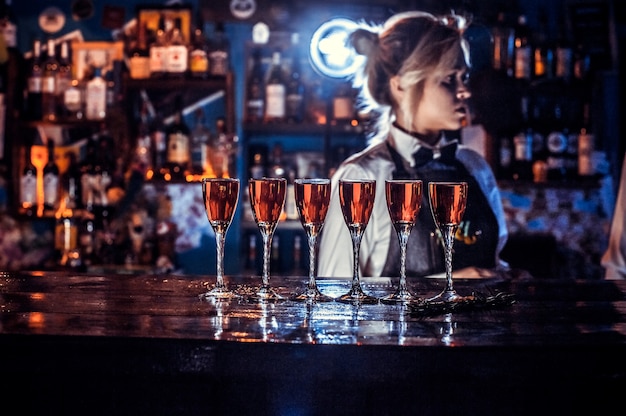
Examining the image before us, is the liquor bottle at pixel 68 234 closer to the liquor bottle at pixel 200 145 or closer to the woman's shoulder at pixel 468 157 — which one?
the liquor bottle at pixel 200 145

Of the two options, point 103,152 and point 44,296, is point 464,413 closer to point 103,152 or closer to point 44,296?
point 44,296

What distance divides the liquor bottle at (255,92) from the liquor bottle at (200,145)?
320 millimetres

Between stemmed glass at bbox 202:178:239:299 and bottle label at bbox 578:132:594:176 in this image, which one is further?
bottle label at bbox 578:132:594:176

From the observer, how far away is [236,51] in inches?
160

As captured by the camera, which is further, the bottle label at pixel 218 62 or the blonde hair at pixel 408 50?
the bottle label at pixel 218 62

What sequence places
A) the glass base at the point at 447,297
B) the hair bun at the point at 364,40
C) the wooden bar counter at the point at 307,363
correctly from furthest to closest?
the hair bun at the point at 364,40 → the glass base at the point at 447,297 → the wooden bar counter at the point at 307,363

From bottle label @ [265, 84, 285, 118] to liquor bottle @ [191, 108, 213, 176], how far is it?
1.47 ft

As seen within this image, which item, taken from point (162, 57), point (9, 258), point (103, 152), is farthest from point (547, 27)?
point (9, 258)

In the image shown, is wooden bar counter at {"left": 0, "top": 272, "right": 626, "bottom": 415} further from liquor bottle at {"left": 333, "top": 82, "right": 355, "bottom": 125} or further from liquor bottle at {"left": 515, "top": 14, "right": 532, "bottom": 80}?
liquor bottle at {"left": 515, "top": 14, "right": 532, "bottom": 80}

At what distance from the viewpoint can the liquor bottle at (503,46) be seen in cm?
368

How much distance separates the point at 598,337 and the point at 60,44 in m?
3.71

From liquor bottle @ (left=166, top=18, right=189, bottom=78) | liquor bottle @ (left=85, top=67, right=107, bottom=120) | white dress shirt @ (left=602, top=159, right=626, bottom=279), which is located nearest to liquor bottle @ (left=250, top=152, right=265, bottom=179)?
liquor bottle @ (left=166, top=18, right=189, bottom=78)

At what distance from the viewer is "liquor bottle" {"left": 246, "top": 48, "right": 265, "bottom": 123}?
12.2ft

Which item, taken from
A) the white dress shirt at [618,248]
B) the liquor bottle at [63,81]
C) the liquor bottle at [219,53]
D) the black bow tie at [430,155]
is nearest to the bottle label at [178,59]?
the liquor bottle at [219,53]
